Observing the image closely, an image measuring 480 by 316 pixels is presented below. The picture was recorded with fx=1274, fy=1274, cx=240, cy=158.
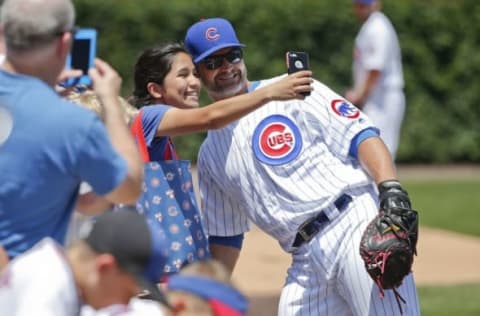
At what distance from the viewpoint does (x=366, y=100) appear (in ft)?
38.6

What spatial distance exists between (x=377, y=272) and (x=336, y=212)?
40cm

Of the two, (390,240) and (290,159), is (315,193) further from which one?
(390,240)

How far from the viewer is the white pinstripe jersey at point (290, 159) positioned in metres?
5.42

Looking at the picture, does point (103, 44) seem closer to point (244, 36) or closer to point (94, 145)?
point (244, 36)

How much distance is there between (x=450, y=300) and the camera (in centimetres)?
927

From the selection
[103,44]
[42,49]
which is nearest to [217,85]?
[42,49]

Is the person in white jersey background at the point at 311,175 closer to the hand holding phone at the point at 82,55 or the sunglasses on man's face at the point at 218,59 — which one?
the sunglasses on man's face at the point at 218,59

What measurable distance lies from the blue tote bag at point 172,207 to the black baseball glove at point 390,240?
0.67 metres

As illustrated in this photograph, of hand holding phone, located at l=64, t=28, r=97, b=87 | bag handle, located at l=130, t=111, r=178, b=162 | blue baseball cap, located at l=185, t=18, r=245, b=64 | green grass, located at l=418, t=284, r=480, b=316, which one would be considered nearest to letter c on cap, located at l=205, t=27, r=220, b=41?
blue baseball cap, located at l=185, t=18, r=245, b=64

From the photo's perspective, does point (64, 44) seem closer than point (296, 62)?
Yes

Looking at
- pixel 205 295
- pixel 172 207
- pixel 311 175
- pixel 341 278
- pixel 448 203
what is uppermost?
pixel 311 175

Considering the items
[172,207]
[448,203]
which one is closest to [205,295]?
[172,207]

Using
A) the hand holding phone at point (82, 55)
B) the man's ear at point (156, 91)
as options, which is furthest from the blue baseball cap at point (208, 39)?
the hand holding phone at point (82, 55)

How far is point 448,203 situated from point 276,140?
9.33 metres
